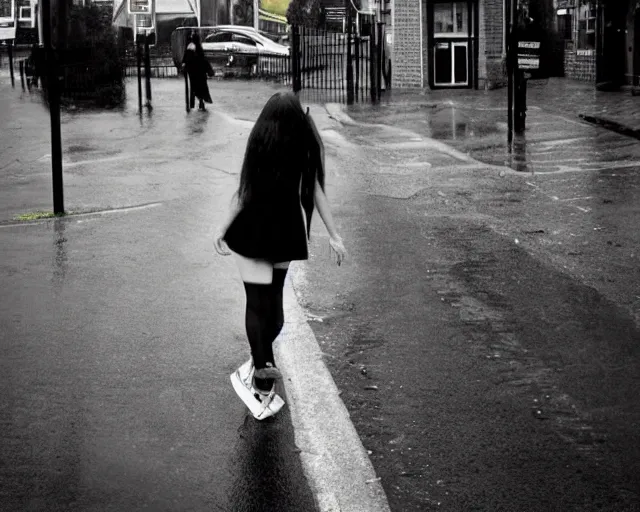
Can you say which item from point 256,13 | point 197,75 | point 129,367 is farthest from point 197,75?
point 256,13

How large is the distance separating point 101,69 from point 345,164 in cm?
1715

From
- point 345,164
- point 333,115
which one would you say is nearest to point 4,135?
point 333,115

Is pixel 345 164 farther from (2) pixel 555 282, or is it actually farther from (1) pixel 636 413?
(1) pixel 636 413

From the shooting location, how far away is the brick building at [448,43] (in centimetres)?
3041

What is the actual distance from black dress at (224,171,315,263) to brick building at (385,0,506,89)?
2583cm

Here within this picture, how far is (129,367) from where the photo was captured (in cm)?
608

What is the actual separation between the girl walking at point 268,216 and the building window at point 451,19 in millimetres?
26230

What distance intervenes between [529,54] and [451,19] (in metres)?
14.0

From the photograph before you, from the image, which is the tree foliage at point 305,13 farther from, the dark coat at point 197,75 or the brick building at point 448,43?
the dark coat at point 197,75

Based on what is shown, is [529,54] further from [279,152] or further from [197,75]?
[279,152]

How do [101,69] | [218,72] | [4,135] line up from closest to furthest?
1. [4,135]
2. [101,69]
3. [218,72]

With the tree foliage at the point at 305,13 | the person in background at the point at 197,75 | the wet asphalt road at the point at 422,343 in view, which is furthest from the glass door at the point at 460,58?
the tree foliage at the point at 305,13

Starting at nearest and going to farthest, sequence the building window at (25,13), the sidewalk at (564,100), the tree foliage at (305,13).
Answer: the sidewalk at (564,100)
the building window at (25,13)
the tree foliage at (305,13)

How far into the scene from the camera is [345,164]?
1502cm
